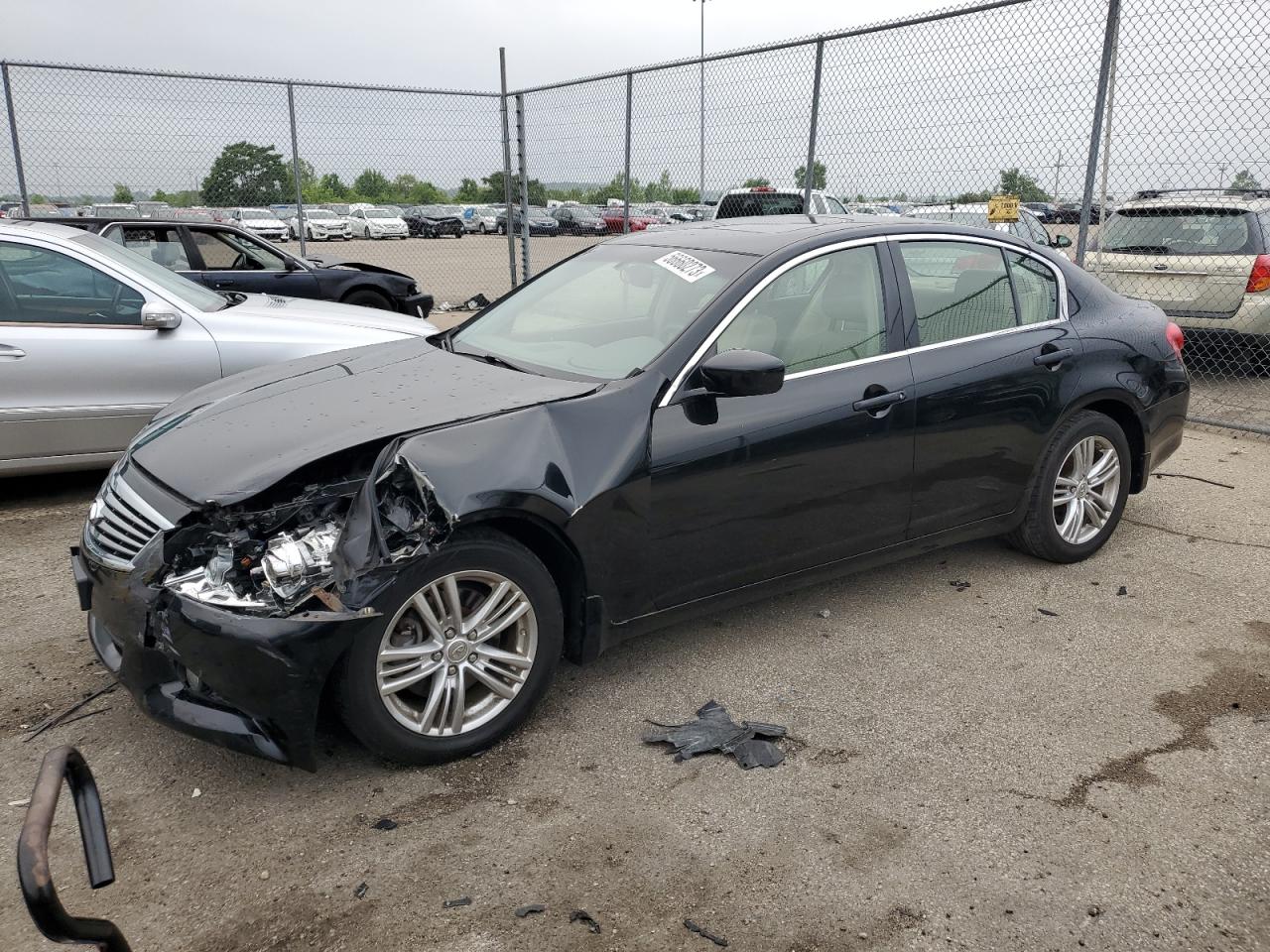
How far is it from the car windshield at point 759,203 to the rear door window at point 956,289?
5164 millimetres

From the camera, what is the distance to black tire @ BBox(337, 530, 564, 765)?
2824mm

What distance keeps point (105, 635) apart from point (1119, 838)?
3.11 metres

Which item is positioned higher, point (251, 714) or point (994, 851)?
point (251, 714)

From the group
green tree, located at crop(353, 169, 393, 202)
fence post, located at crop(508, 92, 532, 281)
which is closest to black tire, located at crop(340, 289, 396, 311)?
green tree, located at crop(353, 169, 393, 202)

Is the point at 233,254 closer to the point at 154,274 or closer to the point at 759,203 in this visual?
the point at 154,274

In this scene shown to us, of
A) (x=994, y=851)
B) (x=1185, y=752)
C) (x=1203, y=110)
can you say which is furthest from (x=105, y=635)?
(x=1203, y=110)

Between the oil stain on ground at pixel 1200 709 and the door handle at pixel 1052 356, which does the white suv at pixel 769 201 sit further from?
the oil stain on ground at pixel 1200 709

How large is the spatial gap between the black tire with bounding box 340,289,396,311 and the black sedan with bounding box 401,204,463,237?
170 inches

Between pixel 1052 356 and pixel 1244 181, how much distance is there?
3.62 m

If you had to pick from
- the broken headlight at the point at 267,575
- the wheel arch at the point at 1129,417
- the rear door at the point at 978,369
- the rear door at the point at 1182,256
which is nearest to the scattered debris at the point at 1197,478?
the wheel arch at the point at 1129,417

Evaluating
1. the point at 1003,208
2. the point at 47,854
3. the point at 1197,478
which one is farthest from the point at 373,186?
the point at 47,854

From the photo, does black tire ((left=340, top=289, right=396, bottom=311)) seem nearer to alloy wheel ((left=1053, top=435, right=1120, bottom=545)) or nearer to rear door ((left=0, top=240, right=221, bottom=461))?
rear door ((left=0, top=240, right=221, bottom=461))

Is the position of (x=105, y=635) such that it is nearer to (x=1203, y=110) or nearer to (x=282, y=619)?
(x=282, y=619)

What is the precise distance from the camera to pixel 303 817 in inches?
113
